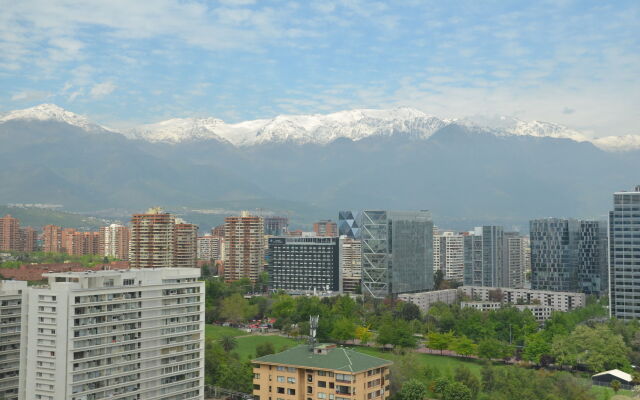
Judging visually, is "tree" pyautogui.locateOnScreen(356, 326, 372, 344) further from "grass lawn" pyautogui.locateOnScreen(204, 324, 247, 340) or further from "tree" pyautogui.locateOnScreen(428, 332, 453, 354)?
"grass lawn" pyautogui.locateOnScreen(204, 324, 247, 340)

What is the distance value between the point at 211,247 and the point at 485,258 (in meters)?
42.4

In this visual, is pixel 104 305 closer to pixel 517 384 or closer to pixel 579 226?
pixel 517 384

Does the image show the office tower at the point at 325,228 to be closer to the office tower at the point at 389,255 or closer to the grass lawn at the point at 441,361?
the office tower at the point at 389,255

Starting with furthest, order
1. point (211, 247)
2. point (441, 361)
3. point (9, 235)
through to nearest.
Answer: point (211, 247) → point (9, 235) → point (441, 361)

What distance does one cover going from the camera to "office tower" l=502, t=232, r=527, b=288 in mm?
77062

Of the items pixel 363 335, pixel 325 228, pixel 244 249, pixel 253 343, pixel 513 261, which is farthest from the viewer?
pixel 325 228

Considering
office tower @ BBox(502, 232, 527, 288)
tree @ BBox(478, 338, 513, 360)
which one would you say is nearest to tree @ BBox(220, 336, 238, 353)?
tree @ BBox(478, 338, 513, 360)

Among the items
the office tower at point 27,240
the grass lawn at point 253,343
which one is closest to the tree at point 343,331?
the grass lawn at point 253,343

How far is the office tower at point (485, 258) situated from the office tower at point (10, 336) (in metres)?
57.6

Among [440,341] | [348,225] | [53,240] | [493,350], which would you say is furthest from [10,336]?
[348,225]

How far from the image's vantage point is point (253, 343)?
41531mm

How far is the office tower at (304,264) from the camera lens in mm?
67375

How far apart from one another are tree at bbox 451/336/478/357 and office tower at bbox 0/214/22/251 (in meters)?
61.6

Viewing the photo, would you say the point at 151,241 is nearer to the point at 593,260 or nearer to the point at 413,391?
the point at 413,391
